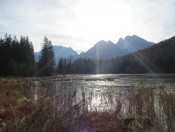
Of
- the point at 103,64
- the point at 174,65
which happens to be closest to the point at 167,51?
the point at 174,65

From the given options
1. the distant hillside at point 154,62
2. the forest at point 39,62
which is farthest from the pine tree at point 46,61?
the distant hillside at point 154,62

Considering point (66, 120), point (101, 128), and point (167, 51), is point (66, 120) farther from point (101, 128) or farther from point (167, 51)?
point (167, 51)

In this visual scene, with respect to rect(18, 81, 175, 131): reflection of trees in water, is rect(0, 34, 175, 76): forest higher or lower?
higher

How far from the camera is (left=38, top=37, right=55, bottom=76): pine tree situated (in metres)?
86.9

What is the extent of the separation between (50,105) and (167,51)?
154109 mm

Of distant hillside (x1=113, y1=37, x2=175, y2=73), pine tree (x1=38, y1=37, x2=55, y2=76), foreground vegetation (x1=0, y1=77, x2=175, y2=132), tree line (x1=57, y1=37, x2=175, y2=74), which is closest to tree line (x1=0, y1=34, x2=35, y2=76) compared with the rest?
pine tree (x1=38, y1=37, x2=55, y2=76)

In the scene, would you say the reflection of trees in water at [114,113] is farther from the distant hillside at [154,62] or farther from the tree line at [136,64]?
the distant hillside at [154,62]

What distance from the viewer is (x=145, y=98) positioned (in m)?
11.1

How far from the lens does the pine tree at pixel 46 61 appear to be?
8688 centimetres

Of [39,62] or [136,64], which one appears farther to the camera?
[136,64]

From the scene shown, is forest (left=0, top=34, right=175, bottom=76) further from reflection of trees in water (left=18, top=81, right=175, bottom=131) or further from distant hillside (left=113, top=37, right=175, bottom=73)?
reflection of trees in water (left=18, top=81, right=175, bottom=131)

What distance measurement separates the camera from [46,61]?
293 feet

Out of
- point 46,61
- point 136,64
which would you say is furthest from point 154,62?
point 46,61

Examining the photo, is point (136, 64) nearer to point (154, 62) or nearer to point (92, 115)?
point (154, 62)
